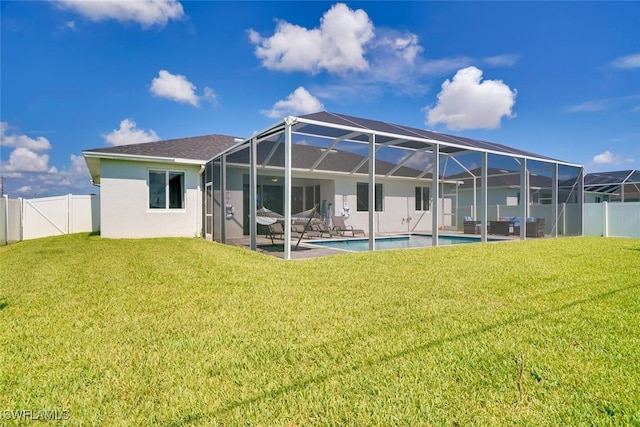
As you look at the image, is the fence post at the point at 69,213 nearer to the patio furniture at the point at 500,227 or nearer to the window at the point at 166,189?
the window at the point at 166,189

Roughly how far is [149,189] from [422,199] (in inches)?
563

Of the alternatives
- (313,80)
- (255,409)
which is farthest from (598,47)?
(255,409)

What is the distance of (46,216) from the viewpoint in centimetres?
1444

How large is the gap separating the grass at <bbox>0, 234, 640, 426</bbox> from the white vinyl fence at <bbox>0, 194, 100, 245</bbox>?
360 inches

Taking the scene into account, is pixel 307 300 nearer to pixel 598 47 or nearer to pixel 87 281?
pixel 87 281

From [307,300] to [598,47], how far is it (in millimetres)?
16930

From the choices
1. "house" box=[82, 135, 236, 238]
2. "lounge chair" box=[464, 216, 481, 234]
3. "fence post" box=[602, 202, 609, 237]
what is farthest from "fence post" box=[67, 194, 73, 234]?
"fence post" box=[602, 202, 609, 237]

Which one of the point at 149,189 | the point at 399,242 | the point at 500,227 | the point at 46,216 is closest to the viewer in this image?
the point at 149,189

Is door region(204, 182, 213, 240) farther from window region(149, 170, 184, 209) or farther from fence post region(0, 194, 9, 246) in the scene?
fence post region(0, 194, 9, 246)

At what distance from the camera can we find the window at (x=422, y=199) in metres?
18.8

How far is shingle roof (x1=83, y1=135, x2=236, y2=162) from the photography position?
39.9ft

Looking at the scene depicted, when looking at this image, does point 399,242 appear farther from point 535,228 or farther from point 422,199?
point 422,199

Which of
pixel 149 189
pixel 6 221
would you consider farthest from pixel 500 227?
pixel 6 221

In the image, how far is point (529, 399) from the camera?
2.13 meters
